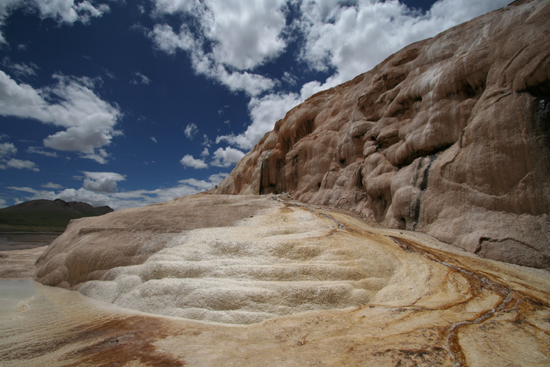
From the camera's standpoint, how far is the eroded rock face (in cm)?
697

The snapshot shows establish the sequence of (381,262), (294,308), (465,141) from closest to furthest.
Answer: (294,308), (381,262), (465,141)

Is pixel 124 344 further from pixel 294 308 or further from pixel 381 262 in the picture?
pixel 381 262

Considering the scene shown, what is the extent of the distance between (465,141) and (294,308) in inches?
298

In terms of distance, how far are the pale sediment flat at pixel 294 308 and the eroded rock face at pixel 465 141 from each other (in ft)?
3.70

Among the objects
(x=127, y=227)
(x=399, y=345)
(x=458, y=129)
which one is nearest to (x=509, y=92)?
(x=458, y=129)

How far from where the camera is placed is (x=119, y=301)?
6.28 m

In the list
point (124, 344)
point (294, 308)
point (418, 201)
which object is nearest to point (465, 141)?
point (418, 201)

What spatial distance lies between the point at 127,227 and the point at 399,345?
9.58 metres

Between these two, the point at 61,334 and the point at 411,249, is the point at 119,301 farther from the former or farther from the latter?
the point at 411,249

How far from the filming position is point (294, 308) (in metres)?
4.96

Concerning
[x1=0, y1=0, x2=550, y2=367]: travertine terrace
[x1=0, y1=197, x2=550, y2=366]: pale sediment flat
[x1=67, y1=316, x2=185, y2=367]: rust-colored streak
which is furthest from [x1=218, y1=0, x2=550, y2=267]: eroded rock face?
[x1=67, y1=316, x2=185, y2=367]: rust-colored streak

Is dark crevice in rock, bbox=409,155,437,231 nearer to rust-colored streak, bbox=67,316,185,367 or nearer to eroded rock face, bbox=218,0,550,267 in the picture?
eroded rock face, bbox=218,0,550,267

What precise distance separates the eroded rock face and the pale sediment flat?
1128mm

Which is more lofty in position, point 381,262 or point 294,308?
point 381,262
